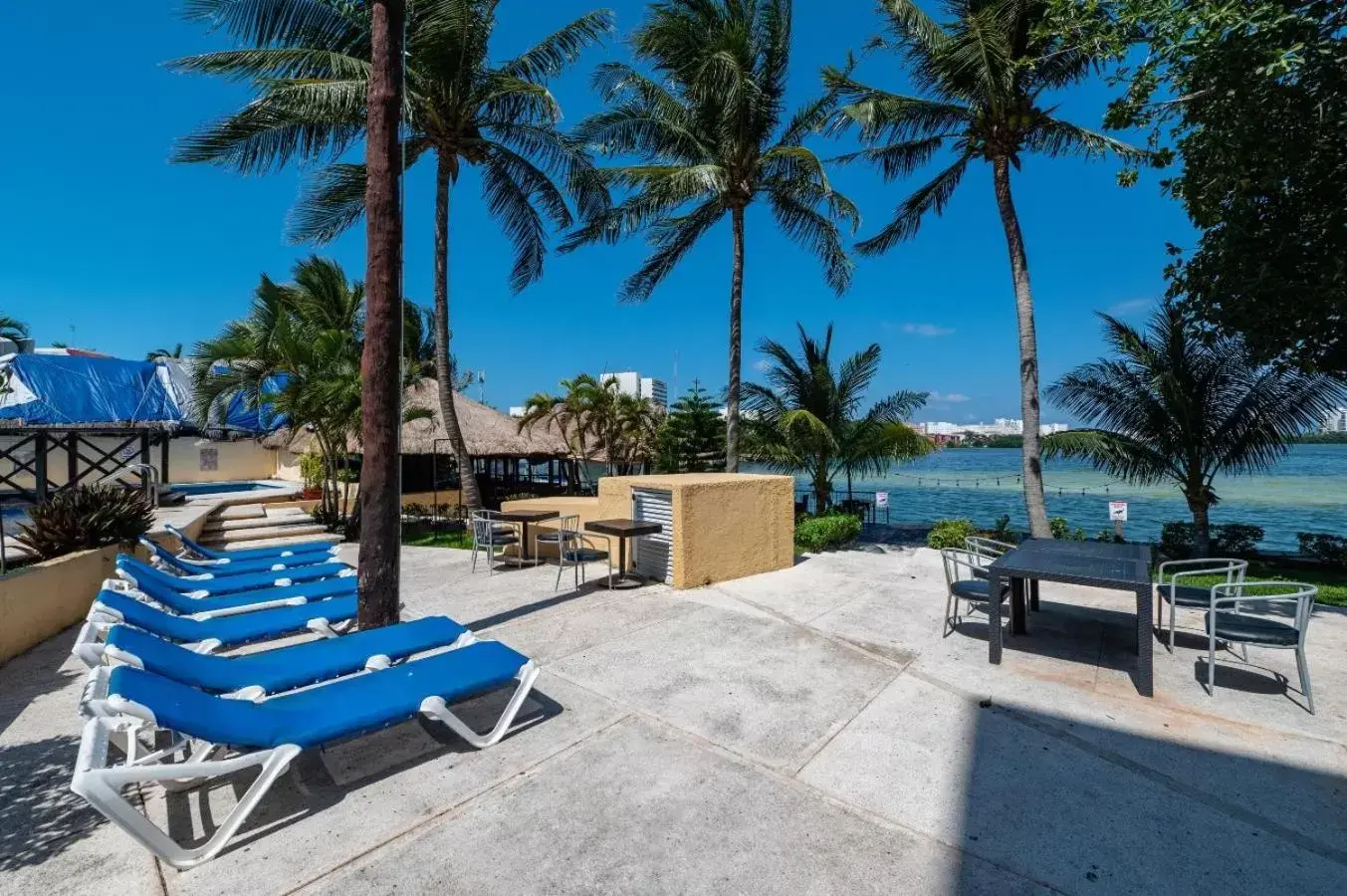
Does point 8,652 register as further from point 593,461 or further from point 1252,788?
point 593,461

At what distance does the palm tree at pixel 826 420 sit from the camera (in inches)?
537

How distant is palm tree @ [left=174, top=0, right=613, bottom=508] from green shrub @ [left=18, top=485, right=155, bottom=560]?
5.53 metres

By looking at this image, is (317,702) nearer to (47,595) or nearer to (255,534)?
(47,595)

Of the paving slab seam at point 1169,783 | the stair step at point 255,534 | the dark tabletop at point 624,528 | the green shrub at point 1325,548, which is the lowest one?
the green shrub at point 1325,548

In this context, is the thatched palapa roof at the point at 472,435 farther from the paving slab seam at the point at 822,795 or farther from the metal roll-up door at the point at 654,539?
the paving slab seam at the point at 822,795

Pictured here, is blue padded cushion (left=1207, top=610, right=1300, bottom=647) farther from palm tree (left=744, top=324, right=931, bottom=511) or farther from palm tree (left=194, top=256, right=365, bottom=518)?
palm tree (left=194, top=256, right=365, bottom=518)

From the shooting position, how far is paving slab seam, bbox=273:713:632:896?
247 centimetres

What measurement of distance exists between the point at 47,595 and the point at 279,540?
6.48m

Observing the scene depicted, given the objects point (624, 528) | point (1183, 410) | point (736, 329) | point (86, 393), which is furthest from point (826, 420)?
point (86, 393)

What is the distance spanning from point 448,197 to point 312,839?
11.9 m

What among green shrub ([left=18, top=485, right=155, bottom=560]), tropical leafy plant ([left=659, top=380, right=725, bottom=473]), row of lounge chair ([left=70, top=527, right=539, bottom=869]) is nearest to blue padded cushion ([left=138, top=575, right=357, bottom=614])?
row of lounge chair ([left=70, top=527, right=539, bottom=869])

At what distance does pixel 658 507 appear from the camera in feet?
25.6

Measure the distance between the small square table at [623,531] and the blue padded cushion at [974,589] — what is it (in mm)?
3448

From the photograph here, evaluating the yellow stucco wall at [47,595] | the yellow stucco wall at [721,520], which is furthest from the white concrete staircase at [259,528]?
the yellow stucco wall at [721,520]
